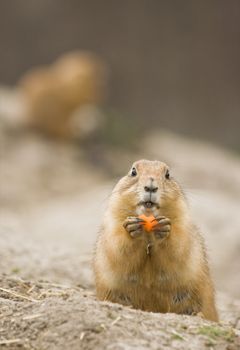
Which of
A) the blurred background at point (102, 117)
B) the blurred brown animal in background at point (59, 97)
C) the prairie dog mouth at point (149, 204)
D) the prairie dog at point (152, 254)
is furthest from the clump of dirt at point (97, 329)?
the blurred brown animal in background at point (59, 97)

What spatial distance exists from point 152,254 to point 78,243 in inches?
201

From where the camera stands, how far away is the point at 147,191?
19.3 feet

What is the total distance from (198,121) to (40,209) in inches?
330

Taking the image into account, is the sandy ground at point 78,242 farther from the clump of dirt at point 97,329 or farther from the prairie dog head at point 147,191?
the prairie dog head at point 147,191

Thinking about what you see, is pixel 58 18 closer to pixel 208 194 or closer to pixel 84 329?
pixel 208 194

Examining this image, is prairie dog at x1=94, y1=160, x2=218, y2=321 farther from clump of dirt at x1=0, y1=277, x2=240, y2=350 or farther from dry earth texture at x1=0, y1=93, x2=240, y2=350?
clump of dirt at x1=0, y1=277, x2=240, y2=350

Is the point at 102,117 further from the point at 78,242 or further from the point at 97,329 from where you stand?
the point at 97,329

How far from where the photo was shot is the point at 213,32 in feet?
69.4

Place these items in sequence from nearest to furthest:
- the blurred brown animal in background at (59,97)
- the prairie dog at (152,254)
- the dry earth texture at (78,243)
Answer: the dry earth texture at (78,243) → the prairie dog at (152,254) → the blurred brown animal in background at (59,97)

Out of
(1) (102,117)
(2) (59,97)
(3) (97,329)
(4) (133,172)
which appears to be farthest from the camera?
(1) (102,117)

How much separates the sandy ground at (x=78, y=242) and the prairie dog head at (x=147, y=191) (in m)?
0.68

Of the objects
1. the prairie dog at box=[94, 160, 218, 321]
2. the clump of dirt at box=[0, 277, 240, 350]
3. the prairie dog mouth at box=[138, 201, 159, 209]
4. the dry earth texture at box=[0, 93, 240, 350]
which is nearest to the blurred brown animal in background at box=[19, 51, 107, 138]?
the dry earth texture at box=[0, 93, 240, 350]

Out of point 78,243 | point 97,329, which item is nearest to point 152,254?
point 97,329

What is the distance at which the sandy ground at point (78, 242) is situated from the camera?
4891mm
